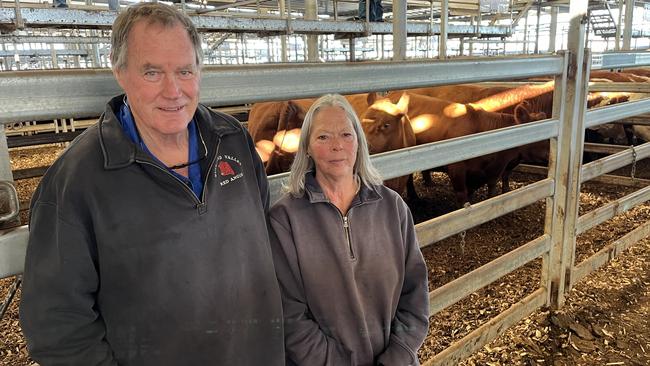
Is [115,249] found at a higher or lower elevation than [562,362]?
higher

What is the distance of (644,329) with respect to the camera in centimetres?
346

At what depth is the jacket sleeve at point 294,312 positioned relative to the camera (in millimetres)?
1670

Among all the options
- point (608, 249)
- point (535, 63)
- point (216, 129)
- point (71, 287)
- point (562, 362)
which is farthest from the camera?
point (608, 249)

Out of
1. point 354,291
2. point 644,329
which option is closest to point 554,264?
point 644,329

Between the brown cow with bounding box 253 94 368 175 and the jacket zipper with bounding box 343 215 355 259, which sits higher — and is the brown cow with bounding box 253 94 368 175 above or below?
below

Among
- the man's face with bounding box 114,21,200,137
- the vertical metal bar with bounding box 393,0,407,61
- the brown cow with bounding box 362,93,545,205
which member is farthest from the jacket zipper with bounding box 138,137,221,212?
the vertical metal bar with bounding box 393,0,407,61

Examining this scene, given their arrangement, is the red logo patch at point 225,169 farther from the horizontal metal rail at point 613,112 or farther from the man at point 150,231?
the horizontal metal rail at point 613,112

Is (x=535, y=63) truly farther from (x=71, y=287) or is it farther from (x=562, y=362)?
(x=71, y=287)

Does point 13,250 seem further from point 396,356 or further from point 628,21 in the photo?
point 628,21

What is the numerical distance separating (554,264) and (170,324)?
9.98ft

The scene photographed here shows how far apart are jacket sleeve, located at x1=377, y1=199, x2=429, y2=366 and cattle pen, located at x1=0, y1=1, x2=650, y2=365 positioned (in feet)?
1.40

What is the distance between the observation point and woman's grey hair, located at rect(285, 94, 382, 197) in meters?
1.73

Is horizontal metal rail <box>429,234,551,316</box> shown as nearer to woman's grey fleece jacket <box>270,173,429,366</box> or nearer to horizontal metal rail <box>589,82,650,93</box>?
woman's grey fleece jacket <box>270,173,429,366</box>

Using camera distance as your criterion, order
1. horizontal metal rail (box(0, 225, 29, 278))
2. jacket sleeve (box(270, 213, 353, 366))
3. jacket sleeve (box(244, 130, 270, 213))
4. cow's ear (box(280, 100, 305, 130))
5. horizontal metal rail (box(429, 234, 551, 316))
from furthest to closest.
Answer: cow's ear (box(280, 100, 305, 130)), horizontal metal rail (box(429, 234, 551, 316)), jacket sleeve (box(270, 213, 353, 366)), jacket sleeve (box(244, 130, 270, 213)), horizontal metal rail (box(0, 225, 29, 278))
